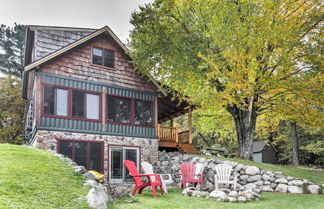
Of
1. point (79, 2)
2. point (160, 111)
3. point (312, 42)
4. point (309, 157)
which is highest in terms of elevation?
point (79, 2)

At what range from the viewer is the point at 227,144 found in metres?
26.5

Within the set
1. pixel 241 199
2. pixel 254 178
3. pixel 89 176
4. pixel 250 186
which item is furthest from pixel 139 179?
pixel 254 178

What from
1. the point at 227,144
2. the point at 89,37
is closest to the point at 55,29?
the point at 89,37

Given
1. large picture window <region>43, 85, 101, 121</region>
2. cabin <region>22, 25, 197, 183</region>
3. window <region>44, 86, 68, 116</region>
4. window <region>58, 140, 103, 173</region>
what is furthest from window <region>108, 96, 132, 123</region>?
window <region>44, 86, 68, 116</region>

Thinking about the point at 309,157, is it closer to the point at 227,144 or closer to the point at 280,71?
the point at 227,144

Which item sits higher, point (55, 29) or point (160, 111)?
point (55, 29)

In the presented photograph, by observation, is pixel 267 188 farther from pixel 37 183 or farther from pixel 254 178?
pixel 37 183

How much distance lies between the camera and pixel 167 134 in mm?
16281

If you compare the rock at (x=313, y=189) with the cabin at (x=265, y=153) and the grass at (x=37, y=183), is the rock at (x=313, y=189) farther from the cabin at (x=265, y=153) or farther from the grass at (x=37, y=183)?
the cabin at (x=265, y=153)

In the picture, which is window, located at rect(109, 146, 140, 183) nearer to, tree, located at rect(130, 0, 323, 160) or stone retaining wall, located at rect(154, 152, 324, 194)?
stone retaining wall, located at rect(154, 152, 324, 194)

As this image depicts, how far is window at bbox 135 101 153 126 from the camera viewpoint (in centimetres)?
1496

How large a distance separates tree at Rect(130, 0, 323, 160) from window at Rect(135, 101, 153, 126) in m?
1.45

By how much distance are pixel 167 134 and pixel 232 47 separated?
6.25m

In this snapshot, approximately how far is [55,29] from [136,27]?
3596mm
